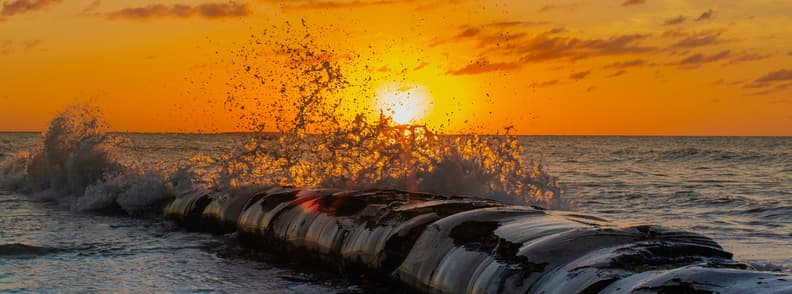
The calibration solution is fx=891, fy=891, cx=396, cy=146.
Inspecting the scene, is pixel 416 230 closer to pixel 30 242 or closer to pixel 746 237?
pixel 30 242

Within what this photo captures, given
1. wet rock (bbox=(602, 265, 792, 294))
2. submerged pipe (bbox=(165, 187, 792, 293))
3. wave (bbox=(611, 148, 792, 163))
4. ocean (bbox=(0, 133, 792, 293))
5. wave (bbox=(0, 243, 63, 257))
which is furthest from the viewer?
wave (bbox=(611, 148, 792, 163))

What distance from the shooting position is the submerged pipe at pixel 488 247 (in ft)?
11.6

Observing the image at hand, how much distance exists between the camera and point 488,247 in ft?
15.5

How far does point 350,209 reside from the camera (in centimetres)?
702

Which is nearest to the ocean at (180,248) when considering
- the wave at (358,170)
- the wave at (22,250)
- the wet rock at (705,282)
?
the wave at (22,250)

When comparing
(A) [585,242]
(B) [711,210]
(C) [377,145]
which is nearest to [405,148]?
(C) [377,145]

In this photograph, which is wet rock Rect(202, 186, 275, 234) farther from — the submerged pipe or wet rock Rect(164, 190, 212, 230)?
the submerged pipe

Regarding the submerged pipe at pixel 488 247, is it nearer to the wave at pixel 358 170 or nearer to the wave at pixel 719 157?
the wave at pixel 358 170

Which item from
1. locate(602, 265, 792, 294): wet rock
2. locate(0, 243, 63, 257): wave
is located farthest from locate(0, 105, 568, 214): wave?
locate(602, 265, 792, 294): wet rock

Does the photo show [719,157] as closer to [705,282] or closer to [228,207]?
[228,207]

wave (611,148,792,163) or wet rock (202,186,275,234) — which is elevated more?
wet rock (202,186,275,234)

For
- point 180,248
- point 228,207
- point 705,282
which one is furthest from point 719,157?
point 705,282

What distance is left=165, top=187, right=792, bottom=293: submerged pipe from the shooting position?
3.52 meters

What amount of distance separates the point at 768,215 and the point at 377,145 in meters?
5.96
